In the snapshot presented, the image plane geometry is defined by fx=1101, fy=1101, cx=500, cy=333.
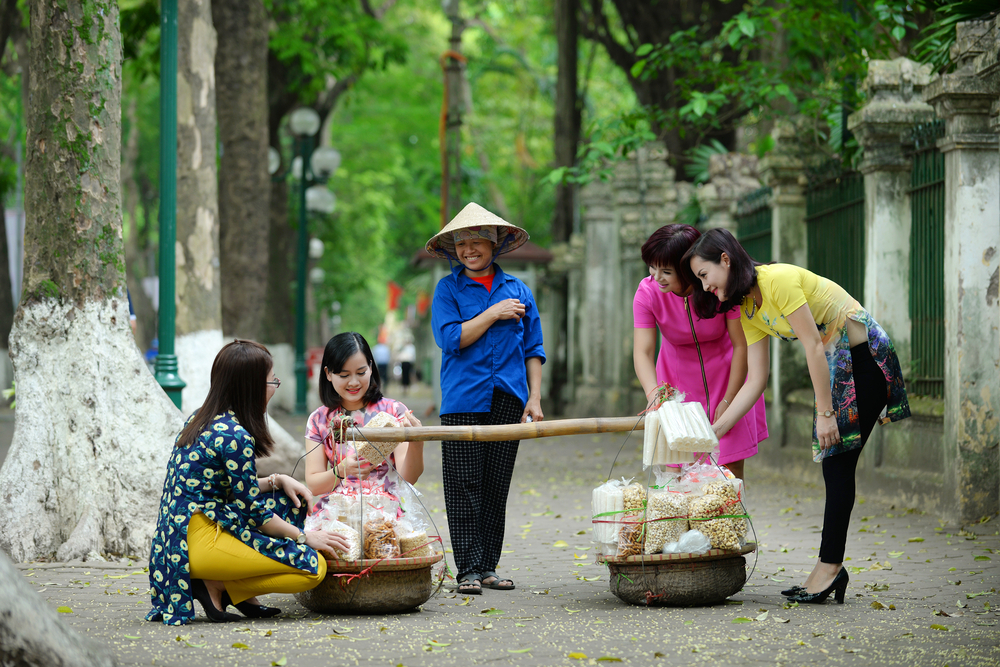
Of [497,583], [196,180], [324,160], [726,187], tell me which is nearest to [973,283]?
[497,583]

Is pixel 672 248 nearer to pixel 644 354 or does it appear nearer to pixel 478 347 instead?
pixel 644 354

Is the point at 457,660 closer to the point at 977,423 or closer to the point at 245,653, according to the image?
the point at 245,653

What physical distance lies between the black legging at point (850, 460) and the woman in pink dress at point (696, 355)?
1.45 ft

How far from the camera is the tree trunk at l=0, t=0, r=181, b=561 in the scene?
6.62 metres

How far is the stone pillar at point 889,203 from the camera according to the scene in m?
8.56

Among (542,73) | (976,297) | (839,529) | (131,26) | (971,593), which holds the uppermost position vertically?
(542,73)

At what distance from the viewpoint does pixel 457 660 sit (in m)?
4.11

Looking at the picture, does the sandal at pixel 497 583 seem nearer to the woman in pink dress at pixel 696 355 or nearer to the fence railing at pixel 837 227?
the woman in pink dress at pixel 696 355

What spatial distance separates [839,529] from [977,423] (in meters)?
2.78

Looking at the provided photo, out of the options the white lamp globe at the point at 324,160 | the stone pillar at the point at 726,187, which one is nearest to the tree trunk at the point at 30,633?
the stone pillar at the point at 726,187

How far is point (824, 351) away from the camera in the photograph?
4969 mm

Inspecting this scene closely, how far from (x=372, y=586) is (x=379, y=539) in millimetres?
207

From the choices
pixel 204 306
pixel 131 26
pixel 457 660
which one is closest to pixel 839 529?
pixel 457 660

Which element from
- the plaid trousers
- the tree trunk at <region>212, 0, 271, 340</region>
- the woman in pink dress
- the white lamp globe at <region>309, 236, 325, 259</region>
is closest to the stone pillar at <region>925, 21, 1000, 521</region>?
the woman in pink dress
